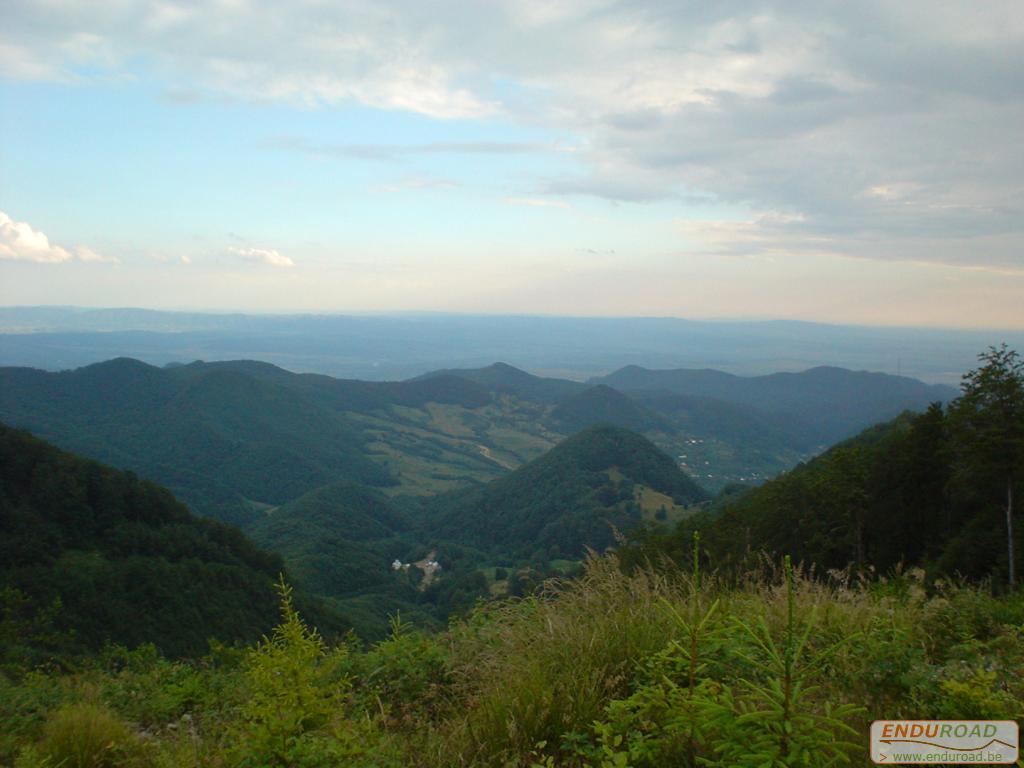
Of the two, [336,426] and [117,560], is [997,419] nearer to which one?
[117,560]

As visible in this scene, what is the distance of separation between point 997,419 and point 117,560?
4130 centimetres

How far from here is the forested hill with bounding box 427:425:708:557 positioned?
271 feet

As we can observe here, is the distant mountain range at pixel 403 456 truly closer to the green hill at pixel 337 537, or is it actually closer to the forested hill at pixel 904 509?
the green hill at pixel 337 537

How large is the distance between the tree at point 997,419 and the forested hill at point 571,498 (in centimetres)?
6507

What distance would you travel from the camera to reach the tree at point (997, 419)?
11.8 m

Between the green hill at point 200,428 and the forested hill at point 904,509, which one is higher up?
the forested hill at point 904,509

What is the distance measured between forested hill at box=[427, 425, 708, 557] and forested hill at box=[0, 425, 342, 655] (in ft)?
153

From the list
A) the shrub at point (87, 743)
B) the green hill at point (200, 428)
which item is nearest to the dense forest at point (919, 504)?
the shrub at point (87, 743)

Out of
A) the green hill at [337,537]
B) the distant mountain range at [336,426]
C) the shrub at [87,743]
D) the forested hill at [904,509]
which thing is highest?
the shrub at [87,743]

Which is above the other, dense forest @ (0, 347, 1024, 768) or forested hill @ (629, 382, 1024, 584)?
dense forest @ (0, 347, 1024, 768)

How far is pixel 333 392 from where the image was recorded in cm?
18500

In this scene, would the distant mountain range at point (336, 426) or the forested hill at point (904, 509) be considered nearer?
the forested hill at point (904, 509)

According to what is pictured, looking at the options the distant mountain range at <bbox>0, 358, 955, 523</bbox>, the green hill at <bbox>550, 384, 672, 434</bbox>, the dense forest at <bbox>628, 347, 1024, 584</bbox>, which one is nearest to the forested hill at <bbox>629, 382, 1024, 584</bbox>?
the dense forest at <bbox>628, 347, 1024, 584</bbox>

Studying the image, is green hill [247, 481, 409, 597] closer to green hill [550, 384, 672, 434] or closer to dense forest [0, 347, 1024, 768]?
dense forest [0, 347, 1024, 768]
